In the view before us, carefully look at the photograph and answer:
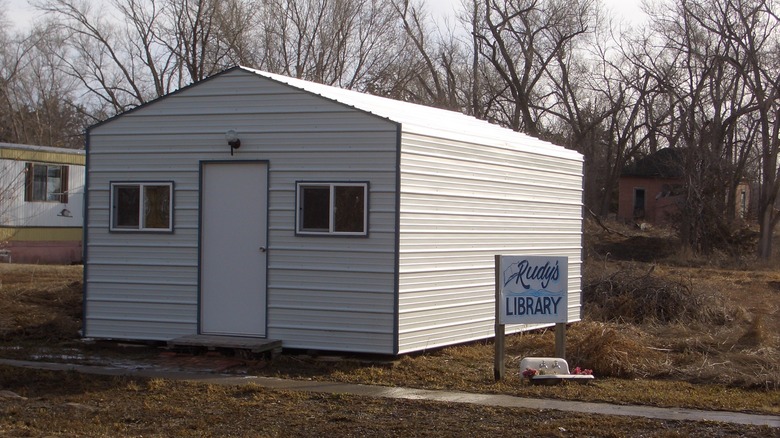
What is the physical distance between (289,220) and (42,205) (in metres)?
17.1

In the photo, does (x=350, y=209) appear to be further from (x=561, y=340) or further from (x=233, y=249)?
(x=561, y=340)

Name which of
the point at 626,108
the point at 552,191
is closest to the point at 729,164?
the point at 626,108

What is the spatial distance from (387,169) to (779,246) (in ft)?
103

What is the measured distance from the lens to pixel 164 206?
41.3ft

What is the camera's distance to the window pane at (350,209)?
11617 millimetres

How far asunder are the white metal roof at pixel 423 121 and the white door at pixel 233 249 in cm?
138

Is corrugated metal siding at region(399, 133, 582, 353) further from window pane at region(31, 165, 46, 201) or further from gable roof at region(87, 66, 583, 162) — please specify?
window pane at region(31, 165, 46, 201)

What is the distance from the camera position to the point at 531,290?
35.4 feet

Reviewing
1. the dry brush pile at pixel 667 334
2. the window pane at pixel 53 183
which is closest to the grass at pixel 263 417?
the dry brush pile at pixel 667 334

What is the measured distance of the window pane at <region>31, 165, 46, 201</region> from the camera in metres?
26.3

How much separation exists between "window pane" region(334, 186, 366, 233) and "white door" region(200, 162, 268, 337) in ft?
3.24

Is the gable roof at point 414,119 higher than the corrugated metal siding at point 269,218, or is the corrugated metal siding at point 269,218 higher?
the gable roof at point 414,119

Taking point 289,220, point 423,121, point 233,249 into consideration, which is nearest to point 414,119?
point 423,121

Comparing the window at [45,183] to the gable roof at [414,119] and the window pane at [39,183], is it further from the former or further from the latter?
the gable roof at [414,119]
